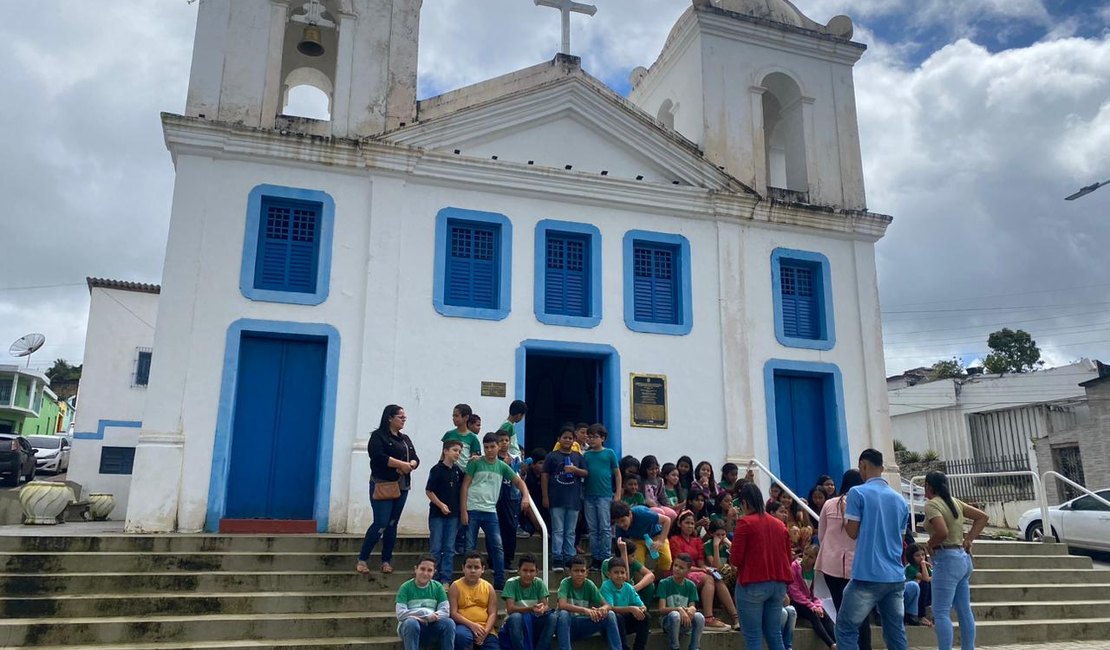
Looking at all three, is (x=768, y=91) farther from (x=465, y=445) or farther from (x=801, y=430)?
(x=465, y=445)

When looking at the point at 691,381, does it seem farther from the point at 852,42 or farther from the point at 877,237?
the point at 852,42

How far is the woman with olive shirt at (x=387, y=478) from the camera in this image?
7902 millimetres

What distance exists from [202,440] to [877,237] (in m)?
10.5

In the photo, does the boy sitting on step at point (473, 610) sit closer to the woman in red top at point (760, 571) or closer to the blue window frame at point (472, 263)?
the woman in red top at point (760, 571)

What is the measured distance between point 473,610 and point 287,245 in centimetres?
601

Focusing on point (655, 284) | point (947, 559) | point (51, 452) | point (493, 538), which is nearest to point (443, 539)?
point (493, 538)

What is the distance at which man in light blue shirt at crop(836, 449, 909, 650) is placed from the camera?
5.98 m

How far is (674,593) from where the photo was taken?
761cm

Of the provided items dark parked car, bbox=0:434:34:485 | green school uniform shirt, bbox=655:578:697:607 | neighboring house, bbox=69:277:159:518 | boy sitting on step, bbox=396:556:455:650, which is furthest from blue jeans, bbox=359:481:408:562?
dark parked car, bbox=0:434:34:485

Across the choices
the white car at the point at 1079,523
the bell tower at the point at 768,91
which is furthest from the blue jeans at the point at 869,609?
the bell tower at the point at 768,91

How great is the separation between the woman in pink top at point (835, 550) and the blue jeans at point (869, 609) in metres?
0.36

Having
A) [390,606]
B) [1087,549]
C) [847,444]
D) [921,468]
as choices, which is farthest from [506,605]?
[921,468]

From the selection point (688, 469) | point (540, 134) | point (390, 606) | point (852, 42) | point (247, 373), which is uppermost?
point (852, 42)

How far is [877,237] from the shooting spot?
13641 mm
